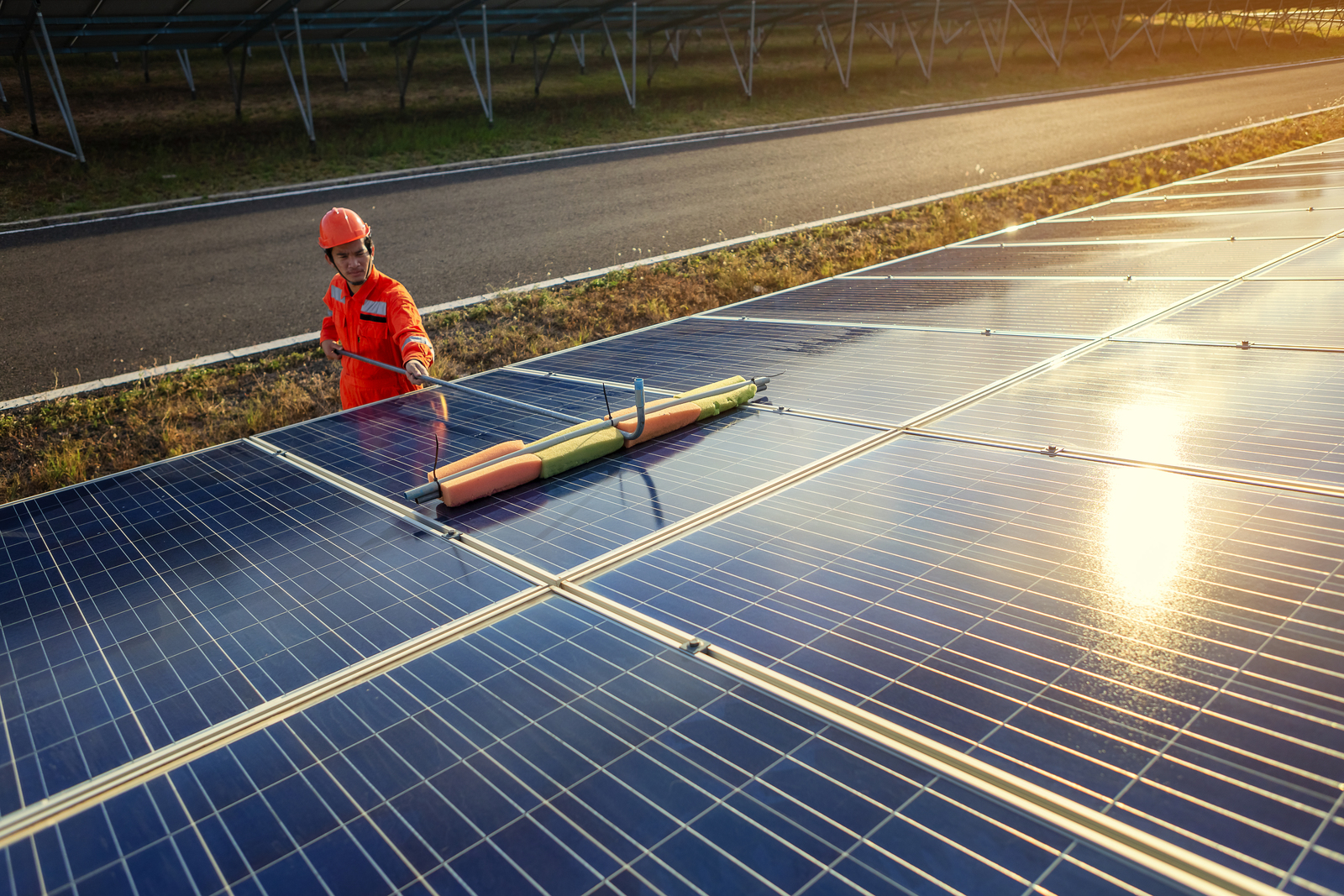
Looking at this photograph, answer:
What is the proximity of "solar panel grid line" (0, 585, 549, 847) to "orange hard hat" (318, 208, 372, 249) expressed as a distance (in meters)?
3.82

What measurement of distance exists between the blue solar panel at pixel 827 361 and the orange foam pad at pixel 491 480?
1.51 meters

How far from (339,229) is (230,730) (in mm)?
4200

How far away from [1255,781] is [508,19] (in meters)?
27.9

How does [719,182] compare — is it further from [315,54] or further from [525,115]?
[315,54]

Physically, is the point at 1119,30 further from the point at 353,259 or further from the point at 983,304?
the point at 353,259

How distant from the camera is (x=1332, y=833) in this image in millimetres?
1577

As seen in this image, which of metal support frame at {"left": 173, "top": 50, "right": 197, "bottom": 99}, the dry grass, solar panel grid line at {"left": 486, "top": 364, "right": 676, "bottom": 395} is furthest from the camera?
metal support frame at {"left": 173, "top": 50, "right": 197, "bottom": 99}

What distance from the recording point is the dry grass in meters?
7.77

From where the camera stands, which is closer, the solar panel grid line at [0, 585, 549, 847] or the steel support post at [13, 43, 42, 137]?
the solar panel grid line at [0, 585, 549, 847]

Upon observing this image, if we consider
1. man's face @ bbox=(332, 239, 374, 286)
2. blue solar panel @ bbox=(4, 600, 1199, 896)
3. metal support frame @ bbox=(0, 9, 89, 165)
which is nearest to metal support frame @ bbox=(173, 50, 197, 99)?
metal support frame @ bbox=(0, 9, 89, 165)

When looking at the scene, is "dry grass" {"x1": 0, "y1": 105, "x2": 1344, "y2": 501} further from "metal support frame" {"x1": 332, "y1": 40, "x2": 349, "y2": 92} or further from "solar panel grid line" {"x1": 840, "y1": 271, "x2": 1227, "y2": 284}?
"metal support frame" {"x1": 332, "y1": 40, "x2": 349, "y2": 92}

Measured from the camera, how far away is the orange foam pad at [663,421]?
407cm

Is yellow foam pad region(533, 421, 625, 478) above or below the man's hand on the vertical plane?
below

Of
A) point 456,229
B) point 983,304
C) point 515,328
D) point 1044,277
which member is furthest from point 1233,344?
point 456,229
